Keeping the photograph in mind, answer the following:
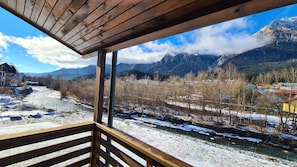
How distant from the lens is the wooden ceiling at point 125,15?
0.88 metres

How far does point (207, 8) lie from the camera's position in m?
0.90

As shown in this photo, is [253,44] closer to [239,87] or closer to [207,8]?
[239,87]

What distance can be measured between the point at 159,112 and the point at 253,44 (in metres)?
14.4

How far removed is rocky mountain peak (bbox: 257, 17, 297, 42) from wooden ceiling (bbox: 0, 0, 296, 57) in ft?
70.8

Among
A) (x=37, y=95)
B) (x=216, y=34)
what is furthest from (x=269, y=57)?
(x=37, y=95)

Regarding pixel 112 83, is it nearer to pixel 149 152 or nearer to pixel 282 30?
pixel 149 152

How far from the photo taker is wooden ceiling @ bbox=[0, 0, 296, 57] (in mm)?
878

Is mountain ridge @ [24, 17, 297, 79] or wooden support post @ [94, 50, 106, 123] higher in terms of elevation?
mountain ridge @ [24, 17, 297, 79]

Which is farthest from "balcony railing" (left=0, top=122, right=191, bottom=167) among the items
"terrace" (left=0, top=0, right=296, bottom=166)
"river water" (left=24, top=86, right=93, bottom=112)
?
"river water" (left=24, top=86, right=93, bottom=112)

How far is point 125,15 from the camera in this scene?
3.87 ft

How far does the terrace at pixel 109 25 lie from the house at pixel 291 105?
40.1 ft

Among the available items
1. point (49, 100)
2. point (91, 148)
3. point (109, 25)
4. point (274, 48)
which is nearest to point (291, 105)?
point (274, 48)

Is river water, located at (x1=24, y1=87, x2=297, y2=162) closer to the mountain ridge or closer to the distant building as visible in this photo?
the distant building

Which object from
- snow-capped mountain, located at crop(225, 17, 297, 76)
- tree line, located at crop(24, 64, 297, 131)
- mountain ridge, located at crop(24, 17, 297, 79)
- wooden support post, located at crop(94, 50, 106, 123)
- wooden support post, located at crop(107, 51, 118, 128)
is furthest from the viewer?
snow-capped mountain, located at crop(225, 17, 297, 76)
